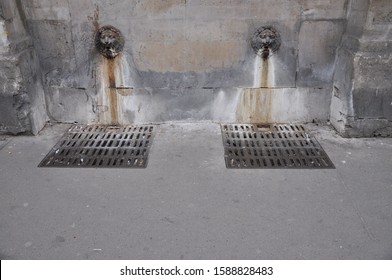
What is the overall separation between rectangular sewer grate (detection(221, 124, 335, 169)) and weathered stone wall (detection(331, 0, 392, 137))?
54 cm

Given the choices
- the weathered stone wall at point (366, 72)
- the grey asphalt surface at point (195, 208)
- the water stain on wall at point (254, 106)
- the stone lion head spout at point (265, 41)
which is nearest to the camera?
the grey asphalt surface at point (195, 208)

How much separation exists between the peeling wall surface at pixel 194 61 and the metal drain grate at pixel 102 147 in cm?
21

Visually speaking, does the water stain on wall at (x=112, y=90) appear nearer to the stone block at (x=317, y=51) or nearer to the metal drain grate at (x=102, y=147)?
the metal drain grate at (x=102, y=147)

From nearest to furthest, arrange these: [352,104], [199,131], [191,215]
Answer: [191,215]
[352,104]
[199,131]

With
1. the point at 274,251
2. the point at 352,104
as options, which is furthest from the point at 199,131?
the point at 274,251

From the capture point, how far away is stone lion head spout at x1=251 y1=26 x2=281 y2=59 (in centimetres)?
398

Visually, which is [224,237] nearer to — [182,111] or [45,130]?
[182,111]

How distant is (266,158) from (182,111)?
1282 millimetres

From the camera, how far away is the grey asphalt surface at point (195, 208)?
8.08ft

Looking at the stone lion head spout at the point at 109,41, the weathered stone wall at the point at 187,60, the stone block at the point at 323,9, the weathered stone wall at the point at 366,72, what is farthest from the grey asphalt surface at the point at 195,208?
the stone block at the point at 323,9

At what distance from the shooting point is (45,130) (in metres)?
4.26

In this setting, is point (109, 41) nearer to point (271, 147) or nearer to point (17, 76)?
point (17, 76)

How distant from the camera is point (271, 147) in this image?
3.84 metres

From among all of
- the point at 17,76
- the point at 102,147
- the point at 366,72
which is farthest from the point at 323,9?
the point at 17,76
